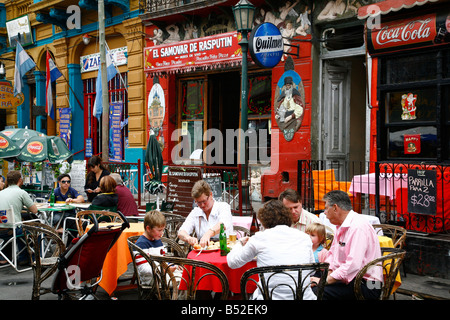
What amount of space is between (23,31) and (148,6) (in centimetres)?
919

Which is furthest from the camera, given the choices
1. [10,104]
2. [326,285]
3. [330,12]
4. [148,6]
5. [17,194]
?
[10,104]

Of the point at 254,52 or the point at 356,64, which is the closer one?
the point at 254,52

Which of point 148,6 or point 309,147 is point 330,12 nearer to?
point 309,147

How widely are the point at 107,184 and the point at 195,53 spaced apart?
6324mm

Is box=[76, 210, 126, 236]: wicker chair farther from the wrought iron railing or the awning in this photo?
the awning

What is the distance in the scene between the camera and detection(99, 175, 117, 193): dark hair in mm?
7719

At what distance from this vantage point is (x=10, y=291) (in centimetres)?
645

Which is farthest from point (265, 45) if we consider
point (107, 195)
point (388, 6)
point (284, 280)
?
point (284, 280)

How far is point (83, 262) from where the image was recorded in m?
5.03

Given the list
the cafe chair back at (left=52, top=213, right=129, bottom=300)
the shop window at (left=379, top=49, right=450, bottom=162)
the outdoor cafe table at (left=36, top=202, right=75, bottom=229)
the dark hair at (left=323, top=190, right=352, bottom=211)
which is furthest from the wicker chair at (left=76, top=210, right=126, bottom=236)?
the shop window at (left=379, top=49, right=450, bottom=162)

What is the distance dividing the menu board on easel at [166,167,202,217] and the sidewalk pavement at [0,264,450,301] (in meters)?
2.36

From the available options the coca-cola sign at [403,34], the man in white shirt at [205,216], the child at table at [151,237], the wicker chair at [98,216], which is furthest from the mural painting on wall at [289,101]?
the child at table at [151,237]
